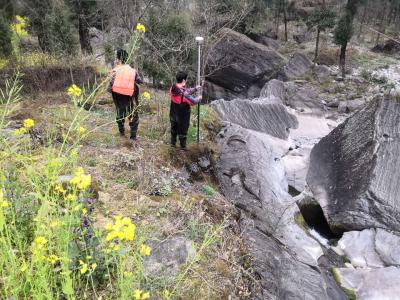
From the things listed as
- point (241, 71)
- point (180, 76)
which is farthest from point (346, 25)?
point (180, 76)

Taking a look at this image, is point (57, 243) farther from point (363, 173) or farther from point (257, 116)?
point (257, 116)

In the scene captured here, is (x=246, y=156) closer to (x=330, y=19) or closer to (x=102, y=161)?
(x=102, y=161)

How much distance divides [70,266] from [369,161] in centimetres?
693

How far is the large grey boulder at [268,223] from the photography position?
4746 millimetres

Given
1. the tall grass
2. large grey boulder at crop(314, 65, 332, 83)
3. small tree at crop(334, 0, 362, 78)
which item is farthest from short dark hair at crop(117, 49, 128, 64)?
small tree at crop(334, 0, 362, 78)

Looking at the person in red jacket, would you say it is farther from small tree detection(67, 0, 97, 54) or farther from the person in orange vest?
small tree detection(67, 0, 97, 54)

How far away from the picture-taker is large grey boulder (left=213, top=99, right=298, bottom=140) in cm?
1044

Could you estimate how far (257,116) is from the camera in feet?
37.1

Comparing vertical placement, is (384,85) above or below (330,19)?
below

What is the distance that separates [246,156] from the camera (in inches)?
286

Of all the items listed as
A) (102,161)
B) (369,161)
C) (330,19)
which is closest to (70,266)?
(102,161)

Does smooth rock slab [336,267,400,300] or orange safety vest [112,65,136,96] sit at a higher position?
orange safety vest [112,65,136,96]

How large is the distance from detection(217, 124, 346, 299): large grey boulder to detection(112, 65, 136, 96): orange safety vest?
8.08ft

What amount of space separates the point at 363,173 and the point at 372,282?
2519 millimetres
